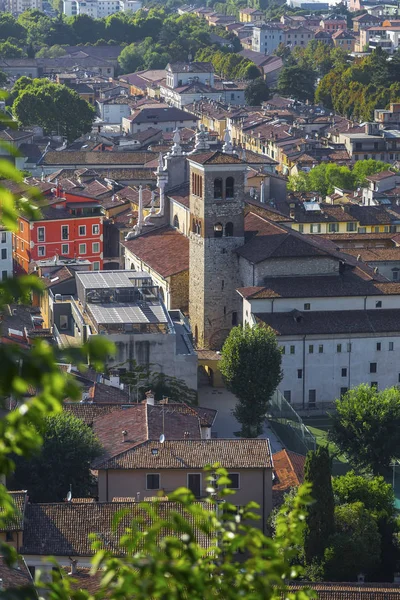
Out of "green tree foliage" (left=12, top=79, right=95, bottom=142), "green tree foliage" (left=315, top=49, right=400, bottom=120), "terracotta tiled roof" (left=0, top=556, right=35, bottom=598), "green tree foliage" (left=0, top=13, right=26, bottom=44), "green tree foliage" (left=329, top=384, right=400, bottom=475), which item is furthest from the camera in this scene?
"green tree foliage" (left=0, top=13, right=26, bottom=44)

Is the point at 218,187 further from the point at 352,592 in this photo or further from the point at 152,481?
the point at 352,592

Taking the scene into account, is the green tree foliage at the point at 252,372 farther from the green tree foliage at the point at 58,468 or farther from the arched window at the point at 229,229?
the green tree foliage at the point at 58,468

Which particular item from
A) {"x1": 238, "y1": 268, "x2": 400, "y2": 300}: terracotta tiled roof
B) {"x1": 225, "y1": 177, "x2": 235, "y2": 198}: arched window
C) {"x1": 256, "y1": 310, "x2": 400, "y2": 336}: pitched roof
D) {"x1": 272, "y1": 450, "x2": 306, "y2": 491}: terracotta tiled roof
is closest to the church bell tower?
{"x1": 225, "y1": 177, "x2": 235, "y2": 198}: arched window

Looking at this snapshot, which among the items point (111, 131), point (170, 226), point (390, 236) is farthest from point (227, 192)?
point (111, 131)

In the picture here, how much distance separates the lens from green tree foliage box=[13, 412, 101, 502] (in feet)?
78.3

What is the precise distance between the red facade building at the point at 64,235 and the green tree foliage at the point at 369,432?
18057 millimetres

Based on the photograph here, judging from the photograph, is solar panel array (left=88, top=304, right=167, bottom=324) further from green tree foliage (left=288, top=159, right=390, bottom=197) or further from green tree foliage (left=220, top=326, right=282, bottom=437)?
green tree foliage (left=288, top=159, right=390, bottom=197)

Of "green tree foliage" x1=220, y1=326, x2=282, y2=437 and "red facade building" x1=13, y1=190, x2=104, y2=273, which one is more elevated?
"green tree foliage" x1=220, y1=326, x2=282, y2=437

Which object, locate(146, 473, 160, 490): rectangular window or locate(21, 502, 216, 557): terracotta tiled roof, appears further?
locate(146, 473, 160, 490): rectangular window

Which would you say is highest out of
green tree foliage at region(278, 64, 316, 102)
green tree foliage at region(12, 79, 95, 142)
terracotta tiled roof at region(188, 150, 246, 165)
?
terracotta tiled roof at region(188, 150, 246, 165)

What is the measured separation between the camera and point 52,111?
76.4 metres

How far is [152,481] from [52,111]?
54555 mm

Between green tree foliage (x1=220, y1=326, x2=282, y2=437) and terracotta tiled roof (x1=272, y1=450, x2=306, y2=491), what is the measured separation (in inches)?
129

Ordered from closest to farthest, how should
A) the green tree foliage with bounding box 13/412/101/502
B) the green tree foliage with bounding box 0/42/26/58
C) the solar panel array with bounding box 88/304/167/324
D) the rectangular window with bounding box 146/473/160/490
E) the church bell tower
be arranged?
1. the rectangular window with bounding box 146/473/160/490
2. the green tree foliage with bounding box 13/412/101/502
3. the solar panel array with bounding box 88/304/167/324
4. the church bell tower
5. the green tree foliage with bounding box 0/42/26/58
